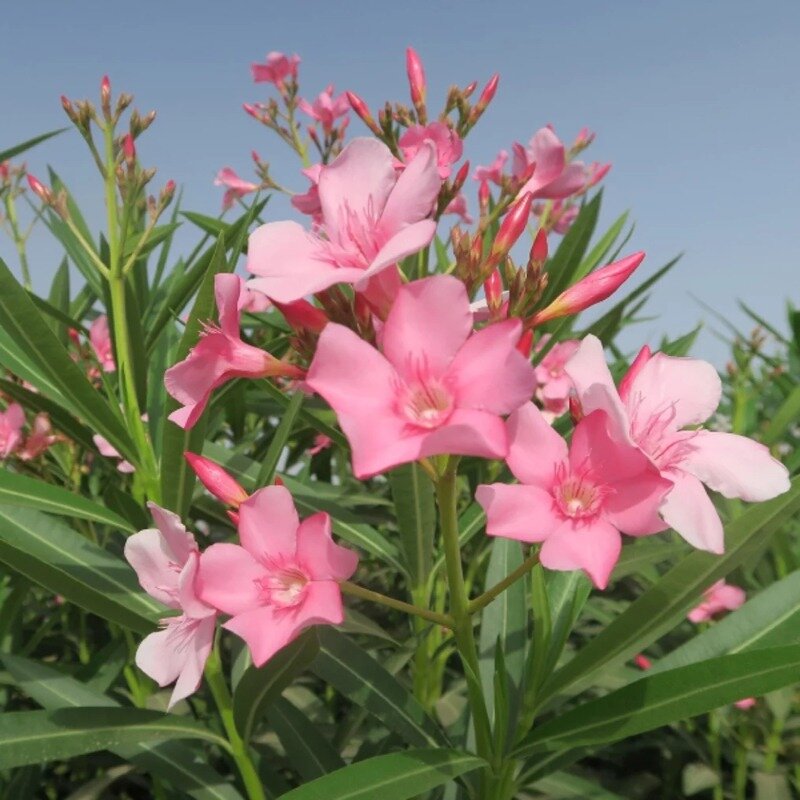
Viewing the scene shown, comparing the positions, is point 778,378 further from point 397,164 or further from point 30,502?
point 30,502

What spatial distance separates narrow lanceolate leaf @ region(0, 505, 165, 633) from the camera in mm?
1059

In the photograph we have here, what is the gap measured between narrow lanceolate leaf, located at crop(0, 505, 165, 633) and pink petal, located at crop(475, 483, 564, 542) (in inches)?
22.3

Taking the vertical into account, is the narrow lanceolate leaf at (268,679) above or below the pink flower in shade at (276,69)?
below

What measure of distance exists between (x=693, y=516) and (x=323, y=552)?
326mm

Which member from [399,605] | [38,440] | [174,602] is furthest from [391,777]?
[38,440]

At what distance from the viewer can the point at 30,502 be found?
3.66ft

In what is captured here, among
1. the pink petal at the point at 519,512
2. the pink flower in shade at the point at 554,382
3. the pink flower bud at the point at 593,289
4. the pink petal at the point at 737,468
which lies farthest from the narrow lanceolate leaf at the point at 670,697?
the pink flower in shade at the point at 554,382

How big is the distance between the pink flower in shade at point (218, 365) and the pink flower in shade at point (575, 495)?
0.73ft

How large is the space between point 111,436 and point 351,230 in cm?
61

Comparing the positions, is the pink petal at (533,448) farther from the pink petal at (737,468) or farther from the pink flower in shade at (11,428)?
the pink flower in shade at (11,428)

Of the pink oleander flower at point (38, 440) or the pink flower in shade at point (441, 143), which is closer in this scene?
the pink flower in shade at point (441, 143)

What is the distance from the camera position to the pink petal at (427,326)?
67 centimetres

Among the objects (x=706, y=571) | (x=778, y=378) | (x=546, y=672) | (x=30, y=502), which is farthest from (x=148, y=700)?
(x=778, y=378)

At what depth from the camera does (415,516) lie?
132 cm
